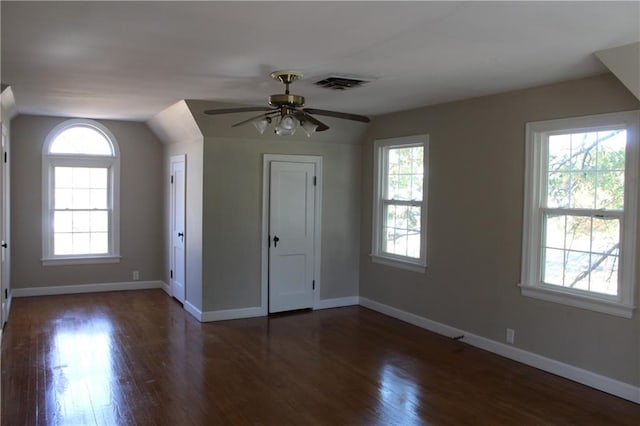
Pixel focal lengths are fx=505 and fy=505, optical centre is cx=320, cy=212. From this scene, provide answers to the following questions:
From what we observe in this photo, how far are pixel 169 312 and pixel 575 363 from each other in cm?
436

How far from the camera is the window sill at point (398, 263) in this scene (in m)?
5.60

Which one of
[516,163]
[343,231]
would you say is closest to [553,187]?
[516,163]

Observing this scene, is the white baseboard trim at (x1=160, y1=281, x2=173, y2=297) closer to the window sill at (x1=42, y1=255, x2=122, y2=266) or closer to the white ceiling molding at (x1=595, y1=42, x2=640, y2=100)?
the window sill at (x1=42, y1=255, x2=122, y2=266)

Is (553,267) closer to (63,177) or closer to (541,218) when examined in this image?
(541,218)

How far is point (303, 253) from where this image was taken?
629 cm

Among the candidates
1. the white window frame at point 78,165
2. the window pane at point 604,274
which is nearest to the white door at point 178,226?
the white window frame at point 78,165

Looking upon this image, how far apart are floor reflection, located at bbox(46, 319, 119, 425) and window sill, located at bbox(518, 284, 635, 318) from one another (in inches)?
135

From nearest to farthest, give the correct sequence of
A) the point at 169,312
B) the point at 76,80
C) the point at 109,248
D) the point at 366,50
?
the point at 366,50 → the point at 76,80 → the point at 169,312 → the point at 109,248

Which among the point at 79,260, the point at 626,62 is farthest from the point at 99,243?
the point at 626,62

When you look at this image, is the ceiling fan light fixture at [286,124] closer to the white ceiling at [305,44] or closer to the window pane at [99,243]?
the white ceiling at [305,44]

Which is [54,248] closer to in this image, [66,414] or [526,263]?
[66,414]

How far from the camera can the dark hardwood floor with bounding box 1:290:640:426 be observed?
134 inches

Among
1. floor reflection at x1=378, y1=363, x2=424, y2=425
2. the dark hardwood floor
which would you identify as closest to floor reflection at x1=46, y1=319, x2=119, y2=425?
the dark hardwood floor

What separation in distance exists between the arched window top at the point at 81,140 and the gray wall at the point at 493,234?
395cm
